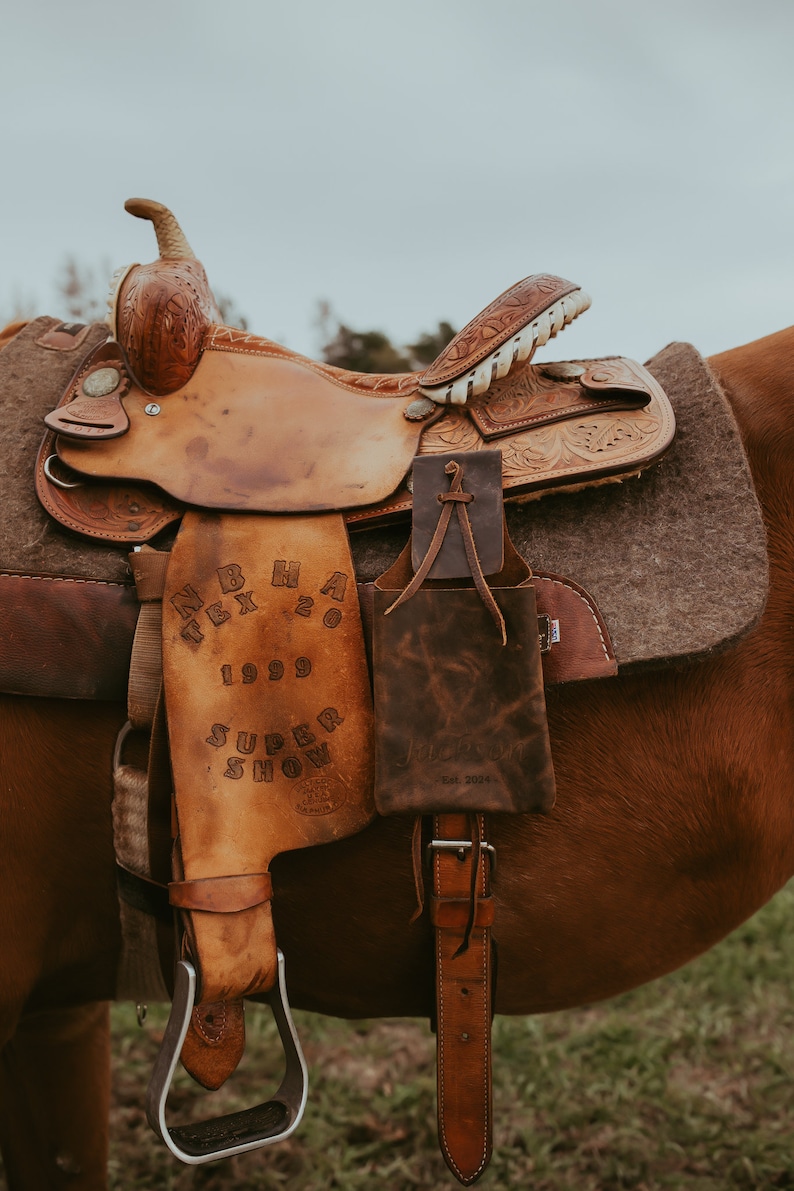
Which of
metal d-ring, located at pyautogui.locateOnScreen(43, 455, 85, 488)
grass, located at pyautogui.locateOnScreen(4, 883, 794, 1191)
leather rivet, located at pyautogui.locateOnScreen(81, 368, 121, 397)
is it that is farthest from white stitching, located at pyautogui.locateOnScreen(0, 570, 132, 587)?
grass, located at pyautogui.locateOnScreen(4, 883, 794, 1191)

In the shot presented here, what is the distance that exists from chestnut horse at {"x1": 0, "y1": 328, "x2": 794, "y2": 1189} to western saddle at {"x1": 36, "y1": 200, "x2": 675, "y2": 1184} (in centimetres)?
7

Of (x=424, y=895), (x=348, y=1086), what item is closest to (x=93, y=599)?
(x=424, y=895)

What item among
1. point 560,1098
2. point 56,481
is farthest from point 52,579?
point 560,1098

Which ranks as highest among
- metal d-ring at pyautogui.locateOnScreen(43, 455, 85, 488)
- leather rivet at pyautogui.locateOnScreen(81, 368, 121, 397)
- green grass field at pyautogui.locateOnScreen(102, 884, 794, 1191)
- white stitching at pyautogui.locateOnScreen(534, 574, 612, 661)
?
leather rivet at pyautogui.locateOnScreen(81, 368, 121, 397)

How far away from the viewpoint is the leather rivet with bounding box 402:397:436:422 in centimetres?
132

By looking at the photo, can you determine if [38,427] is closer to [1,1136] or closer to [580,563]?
[580,563]

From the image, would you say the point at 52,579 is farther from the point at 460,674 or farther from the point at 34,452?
the point at 460,674

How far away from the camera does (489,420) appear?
130cm

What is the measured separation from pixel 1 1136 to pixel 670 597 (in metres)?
1.71

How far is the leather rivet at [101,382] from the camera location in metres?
1.36

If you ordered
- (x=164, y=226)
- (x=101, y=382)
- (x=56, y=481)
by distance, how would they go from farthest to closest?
1. (x=164, y=226)
2. (x=101, y=382)
3. (x=56, y=481)

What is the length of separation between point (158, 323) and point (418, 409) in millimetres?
414

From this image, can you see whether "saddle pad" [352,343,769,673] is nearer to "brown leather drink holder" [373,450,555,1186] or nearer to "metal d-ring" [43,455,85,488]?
"brown leather drink holder" [373,450,555,1186]

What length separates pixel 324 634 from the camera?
119 centimetres
